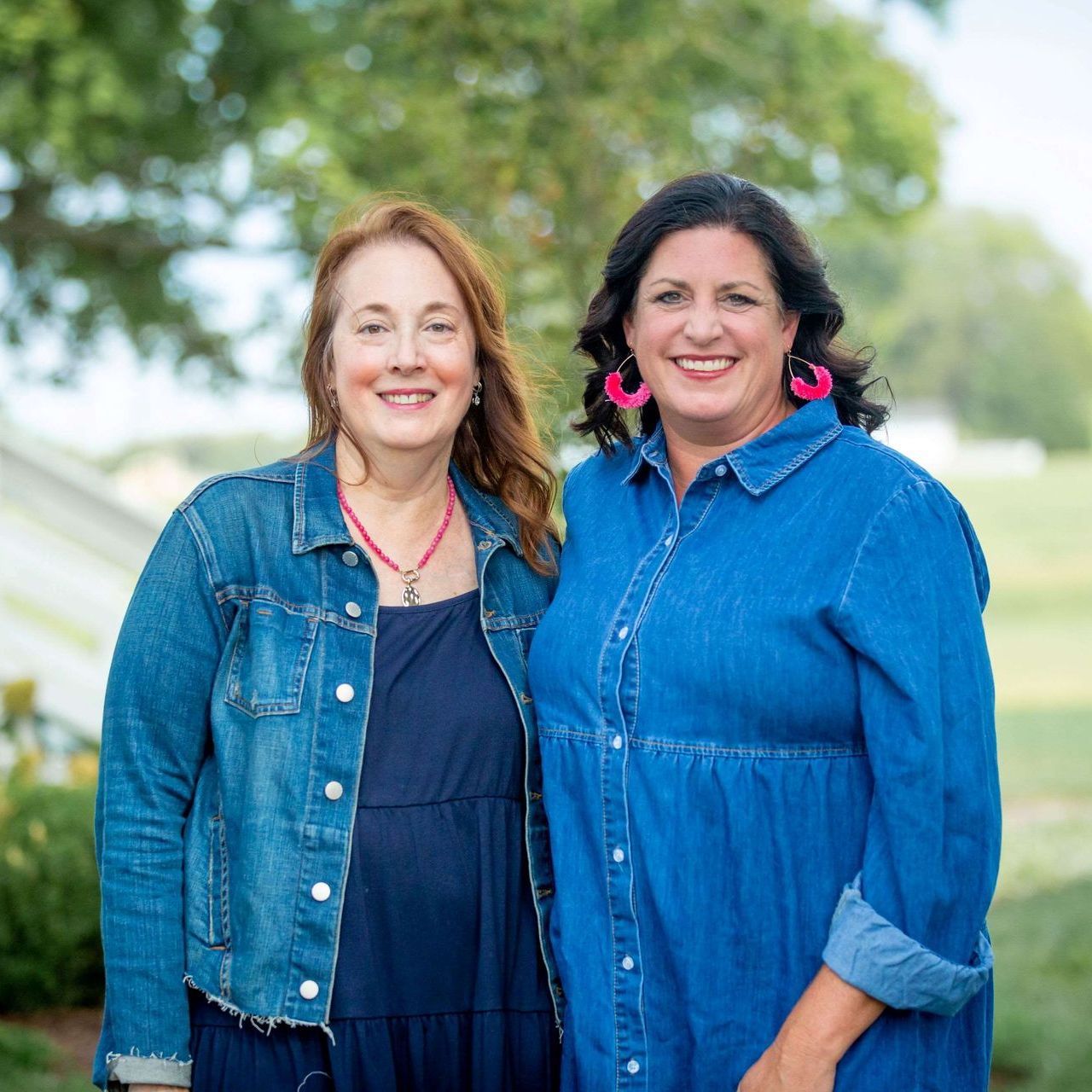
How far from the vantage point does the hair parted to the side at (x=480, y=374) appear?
2803mm

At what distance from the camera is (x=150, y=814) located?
2488mm

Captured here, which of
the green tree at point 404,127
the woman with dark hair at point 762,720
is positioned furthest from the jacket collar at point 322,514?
the green tree at point 404,127

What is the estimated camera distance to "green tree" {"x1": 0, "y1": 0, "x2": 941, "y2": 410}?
5883 millimetres

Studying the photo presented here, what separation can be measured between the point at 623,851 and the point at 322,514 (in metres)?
0.85

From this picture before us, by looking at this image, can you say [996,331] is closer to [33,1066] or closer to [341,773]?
[33,1066]

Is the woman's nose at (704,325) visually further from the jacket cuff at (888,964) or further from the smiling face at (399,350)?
the jacket cuff at (888,964)

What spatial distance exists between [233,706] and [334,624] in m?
0.24

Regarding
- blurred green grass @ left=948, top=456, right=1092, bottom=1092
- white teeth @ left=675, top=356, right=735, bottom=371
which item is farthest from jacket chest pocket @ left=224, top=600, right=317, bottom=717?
blurred green grass @ left=948, top=456, right=1092, bottom=1092

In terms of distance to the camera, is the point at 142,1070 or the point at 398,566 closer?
the point at 142,1070

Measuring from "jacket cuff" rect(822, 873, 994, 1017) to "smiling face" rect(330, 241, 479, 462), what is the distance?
118cm

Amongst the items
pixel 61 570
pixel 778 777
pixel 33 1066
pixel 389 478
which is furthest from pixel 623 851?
pixel 61 570

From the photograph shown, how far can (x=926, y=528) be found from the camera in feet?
7.47

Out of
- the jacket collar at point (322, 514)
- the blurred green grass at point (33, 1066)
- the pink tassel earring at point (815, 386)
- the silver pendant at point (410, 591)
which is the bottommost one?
the blurred green grass at point (33, 1066)

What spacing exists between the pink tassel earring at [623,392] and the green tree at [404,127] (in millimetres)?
2031
